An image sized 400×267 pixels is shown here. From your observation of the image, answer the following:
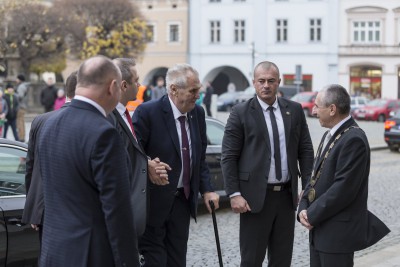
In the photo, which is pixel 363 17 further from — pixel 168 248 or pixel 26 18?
pixel 168 248

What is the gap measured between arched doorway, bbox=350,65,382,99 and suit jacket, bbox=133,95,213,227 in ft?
171

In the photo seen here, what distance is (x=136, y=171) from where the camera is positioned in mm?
4957

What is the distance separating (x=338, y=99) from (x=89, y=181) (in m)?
2.04

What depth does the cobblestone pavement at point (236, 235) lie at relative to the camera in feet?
27.1

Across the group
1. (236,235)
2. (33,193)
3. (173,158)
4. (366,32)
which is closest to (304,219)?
(173,158)

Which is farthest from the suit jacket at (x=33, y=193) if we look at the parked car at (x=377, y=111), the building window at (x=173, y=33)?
the building window at (x=173, y=33)

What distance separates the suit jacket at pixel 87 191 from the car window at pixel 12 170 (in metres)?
2.56

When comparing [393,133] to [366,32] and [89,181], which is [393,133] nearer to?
[89,181]

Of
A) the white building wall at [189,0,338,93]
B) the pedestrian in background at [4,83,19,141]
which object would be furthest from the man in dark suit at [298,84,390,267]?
the white building wall at [189,0,338,93]

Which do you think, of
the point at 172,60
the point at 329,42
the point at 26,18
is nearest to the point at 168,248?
the point at 26,18

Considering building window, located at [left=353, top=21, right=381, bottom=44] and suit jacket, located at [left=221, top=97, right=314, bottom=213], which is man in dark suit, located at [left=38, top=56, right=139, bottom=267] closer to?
A: suit jacket, located at [left=221, top=97, right=314, bottom=213]

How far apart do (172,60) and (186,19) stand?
3.53 metres

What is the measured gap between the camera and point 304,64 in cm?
5778

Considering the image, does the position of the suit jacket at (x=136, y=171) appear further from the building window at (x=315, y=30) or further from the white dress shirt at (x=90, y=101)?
the building window at (x=315, y=30)
